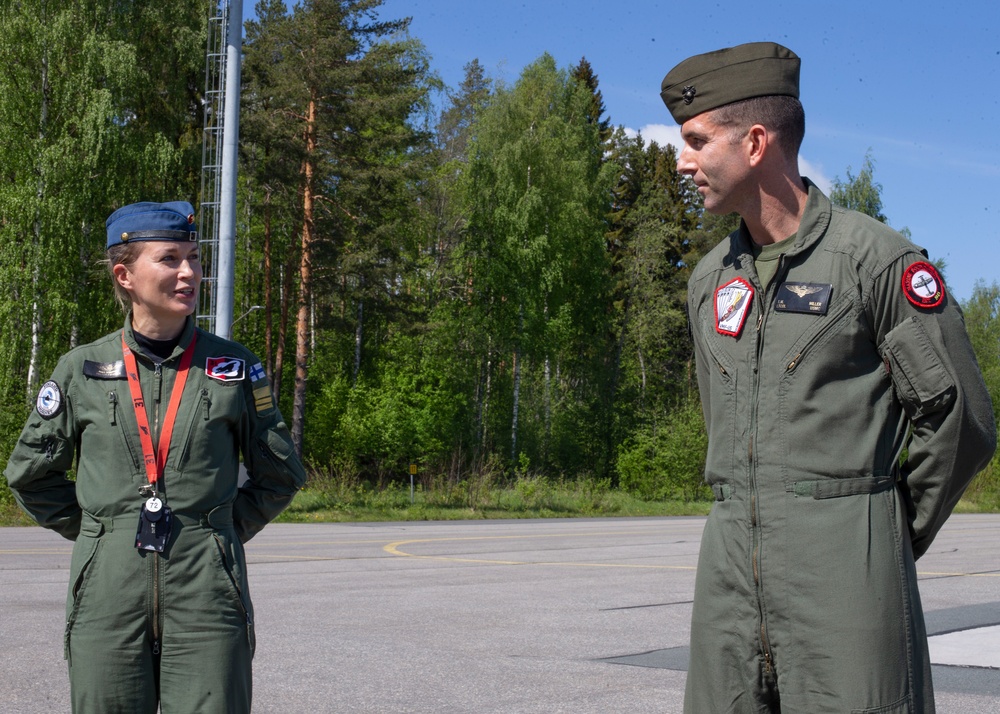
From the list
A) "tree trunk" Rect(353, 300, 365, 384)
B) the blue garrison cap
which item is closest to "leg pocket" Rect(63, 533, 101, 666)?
the blue garrison cap

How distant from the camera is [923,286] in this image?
266 centimetres

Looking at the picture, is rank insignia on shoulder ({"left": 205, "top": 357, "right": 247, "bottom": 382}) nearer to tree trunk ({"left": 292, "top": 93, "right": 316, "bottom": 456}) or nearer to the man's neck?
the man's neck

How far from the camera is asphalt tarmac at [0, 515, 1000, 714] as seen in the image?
6852 millimetres

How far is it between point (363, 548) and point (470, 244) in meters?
32.1

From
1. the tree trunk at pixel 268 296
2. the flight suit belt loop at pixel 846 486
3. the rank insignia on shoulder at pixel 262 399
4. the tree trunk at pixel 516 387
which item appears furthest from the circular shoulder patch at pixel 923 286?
the tree trunk at pixel 516 387

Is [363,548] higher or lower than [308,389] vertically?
lower

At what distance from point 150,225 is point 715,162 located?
171cm

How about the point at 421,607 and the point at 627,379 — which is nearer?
the point at 421,607

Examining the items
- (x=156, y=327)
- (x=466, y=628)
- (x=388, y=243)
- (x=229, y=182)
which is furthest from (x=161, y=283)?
(x=388, y=243)

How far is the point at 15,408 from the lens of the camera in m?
31.6

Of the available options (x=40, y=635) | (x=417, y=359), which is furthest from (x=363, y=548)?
(x=417, y=359)

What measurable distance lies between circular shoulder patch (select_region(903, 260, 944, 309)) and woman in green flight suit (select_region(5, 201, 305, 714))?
6.07 ft

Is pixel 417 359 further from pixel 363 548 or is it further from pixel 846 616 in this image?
pixel 846 616

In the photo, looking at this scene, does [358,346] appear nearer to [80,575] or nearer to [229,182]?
[229,182]
